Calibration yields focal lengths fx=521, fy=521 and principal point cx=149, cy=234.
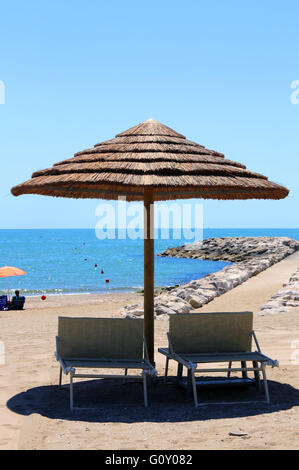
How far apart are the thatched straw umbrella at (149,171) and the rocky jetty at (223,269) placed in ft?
19.7

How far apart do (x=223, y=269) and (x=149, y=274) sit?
2076 cm

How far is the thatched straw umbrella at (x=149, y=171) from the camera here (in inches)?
198

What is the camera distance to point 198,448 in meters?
3.65

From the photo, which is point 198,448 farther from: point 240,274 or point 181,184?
point 240,274

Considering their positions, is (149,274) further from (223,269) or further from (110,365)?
(223,269)

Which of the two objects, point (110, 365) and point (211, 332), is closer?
point (110, 365)

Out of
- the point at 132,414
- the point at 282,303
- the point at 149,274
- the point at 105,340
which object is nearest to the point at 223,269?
the point at 282,303

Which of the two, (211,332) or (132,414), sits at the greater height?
(211,332)

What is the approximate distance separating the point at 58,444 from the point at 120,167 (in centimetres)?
257

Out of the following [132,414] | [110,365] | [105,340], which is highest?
[105,340]

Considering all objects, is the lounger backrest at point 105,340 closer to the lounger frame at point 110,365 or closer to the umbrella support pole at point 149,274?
the lounger frame at point 110,365

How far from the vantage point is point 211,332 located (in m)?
5.53

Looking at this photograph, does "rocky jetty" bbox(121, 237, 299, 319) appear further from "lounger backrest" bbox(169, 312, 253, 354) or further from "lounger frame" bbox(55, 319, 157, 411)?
"lounger frame" bbox(55, 319, 157, 411)
